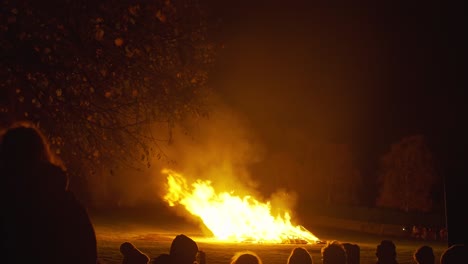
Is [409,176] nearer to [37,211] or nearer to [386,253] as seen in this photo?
[386,253]

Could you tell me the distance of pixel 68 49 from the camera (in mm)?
10016

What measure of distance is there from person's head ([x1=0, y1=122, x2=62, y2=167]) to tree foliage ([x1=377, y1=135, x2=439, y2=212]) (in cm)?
4514

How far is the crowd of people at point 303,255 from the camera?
467 cm

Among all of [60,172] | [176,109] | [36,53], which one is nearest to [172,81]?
[176,109]

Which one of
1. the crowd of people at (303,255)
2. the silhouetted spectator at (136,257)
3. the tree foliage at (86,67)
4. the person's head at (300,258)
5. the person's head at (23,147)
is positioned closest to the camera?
the person's head at (23,147)

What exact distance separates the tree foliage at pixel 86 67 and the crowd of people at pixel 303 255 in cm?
487

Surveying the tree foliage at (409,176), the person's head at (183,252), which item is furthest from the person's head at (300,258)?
the tree foliage at (409,176)

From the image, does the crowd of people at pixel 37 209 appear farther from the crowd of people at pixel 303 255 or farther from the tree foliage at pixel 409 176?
the tree foliage at pixel 409 176

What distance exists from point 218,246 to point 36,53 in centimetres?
1337

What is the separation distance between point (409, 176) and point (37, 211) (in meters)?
47.2

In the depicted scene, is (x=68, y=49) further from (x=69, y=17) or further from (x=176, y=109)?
(x=176, y=109)

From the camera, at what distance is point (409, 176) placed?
47156mm

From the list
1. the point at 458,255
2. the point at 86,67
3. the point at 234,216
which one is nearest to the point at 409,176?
the point at 234,216

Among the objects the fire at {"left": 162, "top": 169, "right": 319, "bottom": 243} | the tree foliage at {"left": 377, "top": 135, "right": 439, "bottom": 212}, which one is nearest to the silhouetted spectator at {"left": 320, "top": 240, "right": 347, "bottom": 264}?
the fire at {"left": 162, "top": 169, "right": 319, "bottom": 243}
